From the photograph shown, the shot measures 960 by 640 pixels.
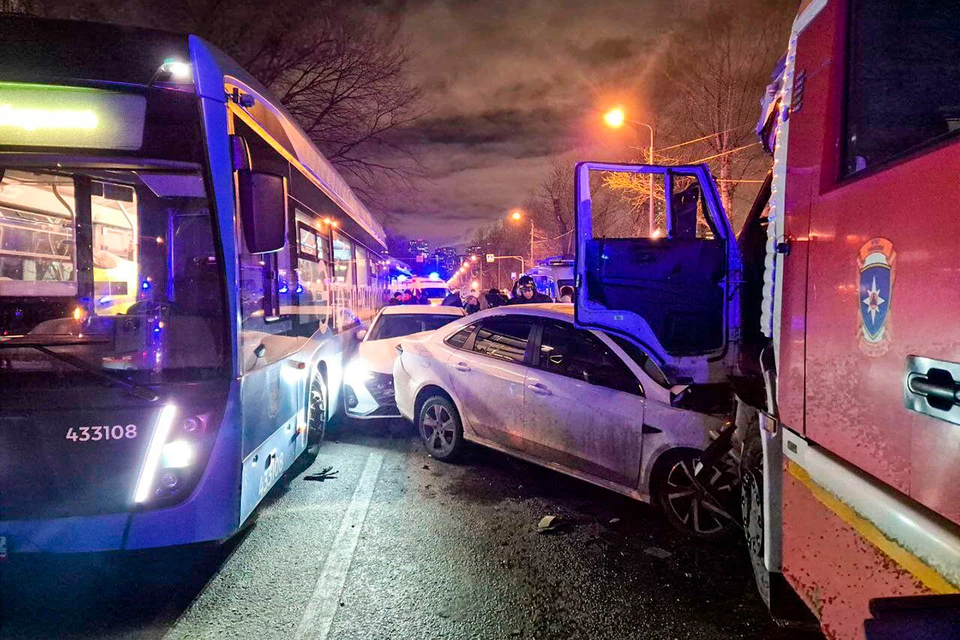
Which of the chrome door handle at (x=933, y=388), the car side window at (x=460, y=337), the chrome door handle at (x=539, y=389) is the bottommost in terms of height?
the chrome door handle at (x=539, y=389)

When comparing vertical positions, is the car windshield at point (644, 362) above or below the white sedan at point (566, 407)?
above

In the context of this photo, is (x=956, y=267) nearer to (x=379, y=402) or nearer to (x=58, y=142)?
(x=58, y=142)

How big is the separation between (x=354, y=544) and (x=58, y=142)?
10.5 feet

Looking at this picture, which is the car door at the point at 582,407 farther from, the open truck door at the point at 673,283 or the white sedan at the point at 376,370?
the white sedan at the point at 376,370

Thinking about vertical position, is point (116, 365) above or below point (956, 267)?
below

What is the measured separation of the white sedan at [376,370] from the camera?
753 cm

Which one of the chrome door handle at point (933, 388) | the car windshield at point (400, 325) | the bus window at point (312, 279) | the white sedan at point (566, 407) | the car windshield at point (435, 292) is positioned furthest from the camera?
the car windshield at point (435, 292)

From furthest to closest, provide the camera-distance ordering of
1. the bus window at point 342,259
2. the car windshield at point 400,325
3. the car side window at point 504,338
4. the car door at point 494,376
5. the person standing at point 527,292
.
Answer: the person standing at point 527,292 → the car windshield at point 400,325 → the bus window at point 342,259 → the car side window at point 504,338 → the car door at point 494,376

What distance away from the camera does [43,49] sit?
3.02 m

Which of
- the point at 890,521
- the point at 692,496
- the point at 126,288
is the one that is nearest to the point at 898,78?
the point at 890,521

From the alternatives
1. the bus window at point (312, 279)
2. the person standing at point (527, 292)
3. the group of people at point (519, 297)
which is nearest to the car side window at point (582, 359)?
the bus window at point (312, 279)

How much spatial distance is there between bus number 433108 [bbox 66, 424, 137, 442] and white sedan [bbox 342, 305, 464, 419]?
4.37 meters

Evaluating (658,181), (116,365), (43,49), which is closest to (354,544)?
(116,365)

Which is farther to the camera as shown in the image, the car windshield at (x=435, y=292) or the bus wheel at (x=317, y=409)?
the car windshield at (x=435, y=292)
